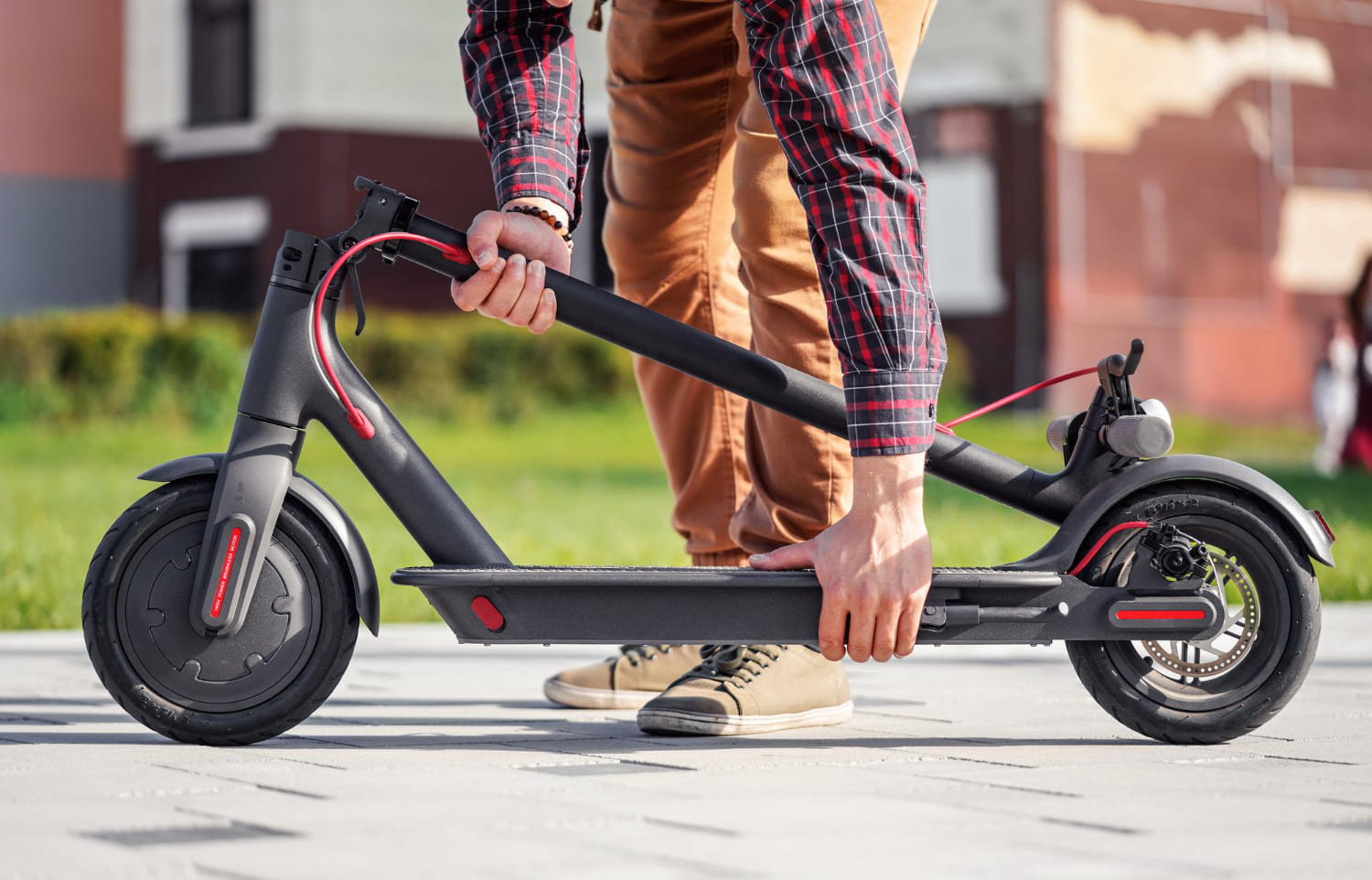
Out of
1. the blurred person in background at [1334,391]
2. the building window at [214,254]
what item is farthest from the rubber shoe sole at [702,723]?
the building window at [214,254]

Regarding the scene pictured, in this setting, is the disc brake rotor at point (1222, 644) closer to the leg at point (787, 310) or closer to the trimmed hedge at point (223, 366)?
the leg at point (787, 310)

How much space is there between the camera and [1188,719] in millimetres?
2631

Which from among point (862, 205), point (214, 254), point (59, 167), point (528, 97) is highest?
point (59, 167)

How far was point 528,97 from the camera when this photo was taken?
284 cm

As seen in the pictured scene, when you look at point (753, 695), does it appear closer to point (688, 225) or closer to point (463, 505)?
point (463, 505)

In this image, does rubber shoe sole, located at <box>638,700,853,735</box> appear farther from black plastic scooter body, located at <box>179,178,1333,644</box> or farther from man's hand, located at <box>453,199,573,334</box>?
man's hand, located at <box>453,199,573,334</box>

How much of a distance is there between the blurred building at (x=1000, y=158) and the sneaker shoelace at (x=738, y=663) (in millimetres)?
13962

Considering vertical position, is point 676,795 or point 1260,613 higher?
point 1260,613

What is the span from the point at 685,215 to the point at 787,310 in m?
0.45

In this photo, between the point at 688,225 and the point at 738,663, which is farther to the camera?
the point at 688,225

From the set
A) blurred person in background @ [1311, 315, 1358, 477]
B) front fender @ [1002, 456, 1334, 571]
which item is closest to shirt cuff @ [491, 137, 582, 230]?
front fender @ [1002, 456, 1334, 571]

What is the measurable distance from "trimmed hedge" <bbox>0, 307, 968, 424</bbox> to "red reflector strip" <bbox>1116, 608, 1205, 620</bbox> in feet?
42.3

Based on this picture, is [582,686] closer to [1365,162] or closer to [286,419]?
[286,419]

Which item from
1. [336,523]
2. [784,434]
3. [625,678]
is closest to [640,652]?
[625,678]
